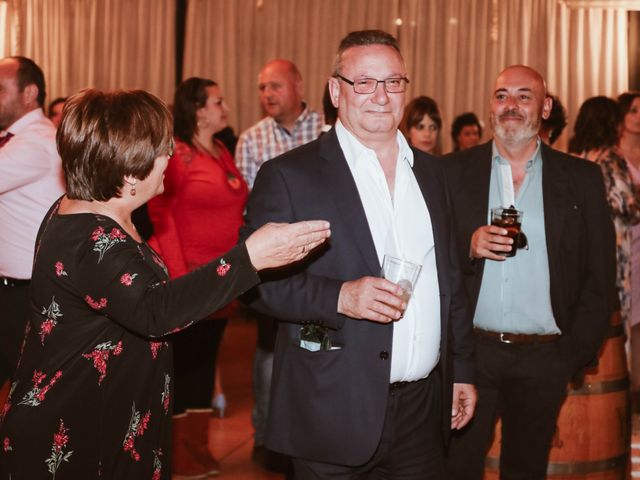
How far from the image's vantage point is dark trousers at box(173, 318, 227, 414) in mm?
4293

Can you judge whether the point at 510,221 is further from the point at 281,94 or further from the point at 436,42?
the point at 436,42

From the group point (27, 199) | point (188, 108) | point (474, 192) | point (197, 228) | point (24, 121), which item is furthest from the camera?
point (188, 108)

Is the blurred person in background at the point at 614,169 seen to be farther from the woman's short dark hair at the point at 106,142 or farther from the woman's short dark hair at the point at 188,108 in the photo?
the woman's short dark hair at the point at 106,142

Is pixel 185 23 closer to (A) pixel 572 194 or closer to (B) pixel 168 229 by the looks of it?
(B) pixel 168 229

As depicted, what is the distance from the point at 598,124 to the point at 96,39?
5802 millimetres

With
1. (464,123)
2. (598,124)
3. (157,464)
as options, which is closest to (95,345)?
(157,464)

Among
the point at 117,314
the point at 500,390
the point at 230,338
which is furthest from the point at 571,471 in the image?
the point at 230,338

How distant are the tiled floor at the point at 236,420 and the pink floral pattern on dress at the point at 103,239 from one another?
2.51 m

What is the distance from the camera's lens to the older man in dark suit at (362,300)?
2.38 m

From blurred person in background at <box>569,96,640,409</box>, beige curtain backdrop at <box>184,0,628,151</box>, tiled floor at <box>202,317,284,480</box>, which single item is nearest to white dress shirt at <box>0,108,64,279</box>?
tiled floor at <box>202,317,284,480</box>

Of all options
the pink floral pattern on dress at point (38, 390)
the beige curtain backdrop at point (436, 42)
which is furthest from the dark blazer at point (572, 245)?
the beige curtain backdrop at point (436, 42)

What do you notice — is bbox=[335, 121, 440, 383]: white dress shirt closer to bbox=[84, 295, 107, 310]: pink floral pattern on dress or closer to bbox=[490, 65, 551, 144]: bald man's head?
bbox=[84, 295, 107, 310]: pink floral pattern on dress

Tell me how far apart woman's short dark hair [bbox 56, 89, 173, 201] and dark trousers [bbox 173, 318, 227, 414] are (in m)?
2.16

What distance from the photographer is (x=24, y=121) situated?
3.86 metres
